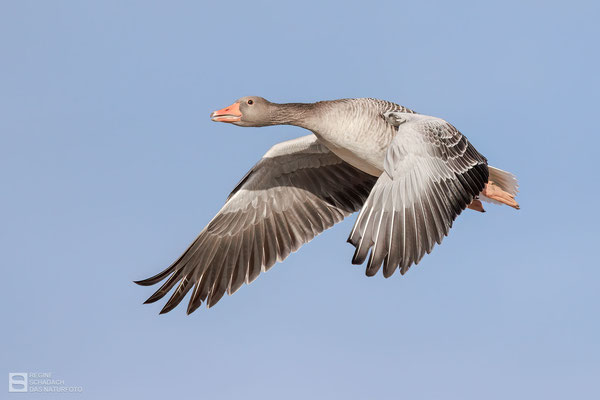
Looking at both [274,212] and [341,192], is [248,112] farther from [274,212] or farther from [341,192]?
[341,192]

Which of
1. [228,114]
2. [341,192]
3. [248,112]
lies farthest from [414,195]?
[341,192]

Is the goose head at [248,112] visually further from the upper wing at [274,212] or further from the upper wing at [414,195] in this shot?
the upper wing at [414,195]

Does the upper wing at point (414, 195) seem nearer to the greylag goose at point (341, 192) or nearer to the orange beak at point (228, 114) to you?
the greylag goose at point (341, 192)

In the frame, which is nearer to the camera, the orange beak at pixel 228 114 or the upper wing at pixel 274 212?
the orange beak at pixel 228 114

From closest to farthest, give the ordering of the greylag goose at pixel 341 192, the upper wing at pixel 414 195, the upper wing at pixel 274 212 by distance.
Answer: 1. the upper wing at pixel 414 195
2. the greylag goose at pixel 341 192
3. the upper wing at pixel 274 212

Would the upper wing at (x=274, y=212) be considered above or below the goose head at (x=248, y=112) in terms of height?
below

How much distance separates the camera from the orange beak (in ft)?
42.3

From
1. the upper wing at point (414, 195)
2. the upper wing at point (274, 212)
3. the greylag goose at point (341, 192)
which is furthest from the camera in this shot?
the upper wing at point (274, 212)

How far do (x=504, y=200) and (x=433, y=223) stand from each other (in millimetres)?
3285

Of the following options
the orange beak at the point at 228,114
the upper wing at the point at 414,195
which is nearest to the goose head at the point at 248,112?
the orange beak at the point at 228,114

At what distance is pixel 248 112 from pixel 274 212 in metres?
2.38

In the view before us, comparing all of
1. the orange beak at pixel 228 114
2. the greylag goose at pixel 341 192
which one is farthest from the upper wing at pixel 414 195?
the orange beak at pixel 228 114

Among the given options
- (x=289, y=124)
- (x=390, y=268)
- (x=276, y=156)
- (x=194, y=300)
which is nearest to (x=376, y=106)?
(x=289, y=124)

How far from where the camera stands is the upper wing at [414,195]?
Result: 1055 centimetres
